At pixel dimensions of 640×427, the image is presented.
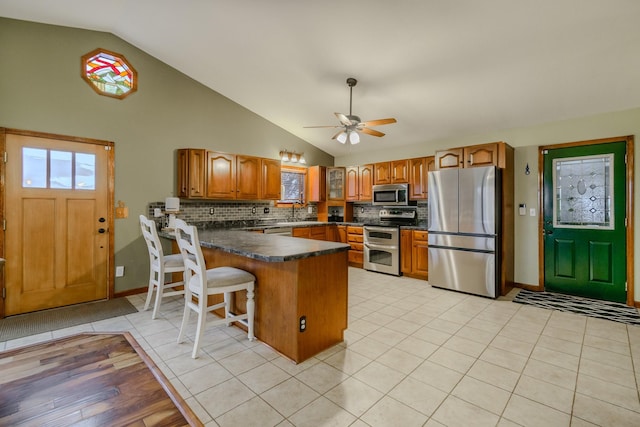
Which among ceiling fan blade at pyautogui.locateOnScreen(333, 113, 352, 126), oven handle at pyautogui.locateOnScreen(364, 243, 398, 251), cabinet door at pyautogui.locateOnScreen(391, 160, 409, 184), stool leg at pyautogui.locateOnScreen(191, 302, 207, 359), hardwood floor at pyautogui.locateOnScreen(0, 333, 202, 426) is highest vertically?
ceiling fan blade at pyautogui.locateOnScreen(333, 113, 352, 126)

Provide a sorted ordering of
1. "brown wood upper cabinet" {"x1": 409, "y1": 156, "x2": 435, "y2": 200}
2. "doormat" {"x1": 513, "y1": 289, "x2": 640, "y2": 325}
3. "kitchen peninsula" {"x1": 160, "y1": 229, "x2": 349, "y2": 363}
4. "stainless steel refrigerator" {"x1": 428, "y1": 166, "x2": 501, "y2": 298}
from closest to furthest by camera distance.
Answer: "kitchen peninsula" {"x1": 160, "y1": 229, "x2": 349, "y2": 363}
"doormat" {"x1": 513, "y1": 289, "x2": 640, "y2": 325}
"stainless steel refrigerator" {"x1": 428, "y1": 166, "x2": 501, "y2": 298}
"brown wood upper cabinet" {"x1": 409, "y1": 156, "x2": 435, "y2": 200}

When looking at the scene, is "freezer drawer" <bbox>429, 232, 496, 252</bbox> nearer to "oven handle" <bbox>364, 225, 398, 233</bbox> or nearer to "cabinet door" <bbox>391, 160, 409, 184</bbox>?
"oven handle" <bbox>364, 225, 398, 233</bbox>

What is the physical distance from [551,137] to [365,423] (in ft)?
14.6

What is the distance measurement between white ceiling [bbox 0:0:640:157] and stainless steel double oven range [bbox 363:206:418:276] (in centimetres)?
172

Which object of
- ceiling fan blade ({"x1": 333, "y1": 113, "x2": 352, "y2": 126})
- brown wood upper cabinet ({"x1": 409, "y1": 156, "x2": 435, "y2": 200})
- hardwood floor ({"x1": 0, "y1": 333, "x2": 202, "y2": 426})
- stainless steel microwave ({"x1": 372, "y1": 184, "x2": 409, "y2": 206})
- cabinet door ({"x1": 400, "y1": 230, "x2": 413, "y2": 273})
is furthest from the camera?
stainless steel microwave ({"x1": 372, "y1": 184, "x2": 409, "y2": 206})

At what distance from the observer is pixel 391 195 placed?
552cm

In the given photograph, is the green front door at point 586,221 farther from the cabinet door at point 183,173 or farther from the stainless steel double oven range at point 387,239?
the cabinet door at point 183,173

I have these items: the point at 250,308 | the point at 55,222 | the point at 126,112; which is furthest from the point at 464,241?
the point at 55,222

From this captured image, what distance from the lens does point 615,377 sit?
6.96 feet

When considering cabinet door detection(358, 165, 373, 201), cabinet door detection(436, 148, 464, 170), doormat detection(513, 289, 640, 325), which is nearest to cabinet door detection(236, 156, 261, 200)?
cabinet door detection(358, 165, 373, 201)

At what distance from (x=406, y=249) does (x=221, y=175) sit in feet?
10.7

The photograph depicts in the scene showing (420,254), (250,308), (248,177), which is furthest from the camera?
(248,177)

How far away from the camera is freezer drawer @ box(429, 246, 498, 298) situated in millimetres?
3969

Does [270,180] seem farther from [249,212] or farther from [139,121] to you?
[139,121]
